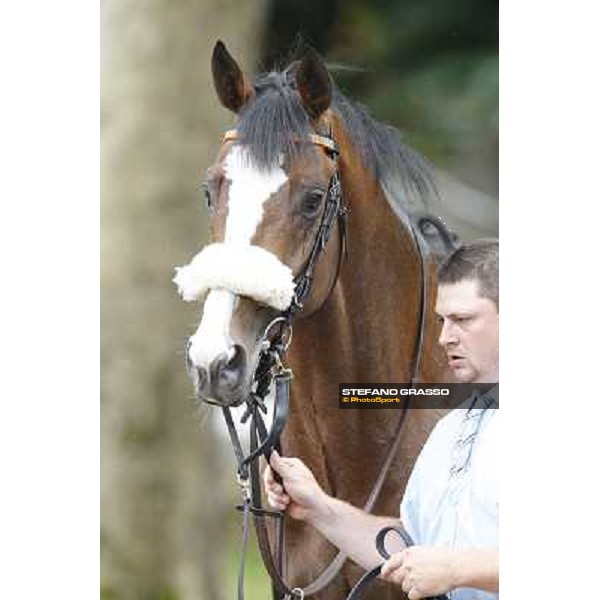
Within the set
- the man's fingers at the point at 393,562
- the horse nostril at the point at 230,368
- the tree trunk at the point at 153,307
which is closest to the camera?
the horse nostril at the point at 230,368

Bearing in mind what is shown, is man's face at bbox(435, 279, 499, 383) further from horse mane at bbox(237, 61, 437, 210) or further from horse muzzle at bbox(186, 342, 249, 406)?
horse muzzle at bbox(186, 342, 249, 406)

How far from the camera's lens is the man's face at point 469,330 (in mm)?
2449

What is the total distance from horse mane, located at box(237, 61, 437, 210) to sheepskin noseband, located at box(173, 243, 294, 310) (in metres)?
0.16

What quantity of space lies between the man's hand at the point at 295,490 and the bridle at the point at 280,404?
0.02m

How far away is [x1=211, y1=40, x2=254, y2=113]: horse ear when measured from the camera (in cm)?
244

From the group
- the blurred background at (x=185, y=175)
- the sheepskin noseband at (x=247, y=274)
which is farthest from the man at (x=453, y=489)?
the sheepskin noseband at (x=247, y=274)

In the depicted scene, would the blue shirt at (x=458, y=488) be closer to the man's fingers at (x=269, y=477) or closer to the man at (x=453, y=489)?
the man at (x=453, y=489)

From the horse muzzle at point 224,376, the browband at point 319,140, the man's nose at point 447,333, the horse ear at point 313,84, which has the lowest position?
the horse muzzle at point 224,376

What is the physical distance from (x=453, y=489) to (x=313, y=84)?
754mm

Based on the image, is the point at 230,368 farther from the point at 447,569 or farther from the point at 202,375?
the point at 447,569

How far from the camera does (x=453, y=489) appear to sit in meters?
2.44

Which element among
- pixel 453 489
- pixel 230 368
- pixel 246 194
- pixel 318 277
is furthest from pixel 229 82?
pixel 453 489

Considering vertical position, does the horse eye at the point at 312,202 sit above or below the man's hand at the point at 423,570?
above
